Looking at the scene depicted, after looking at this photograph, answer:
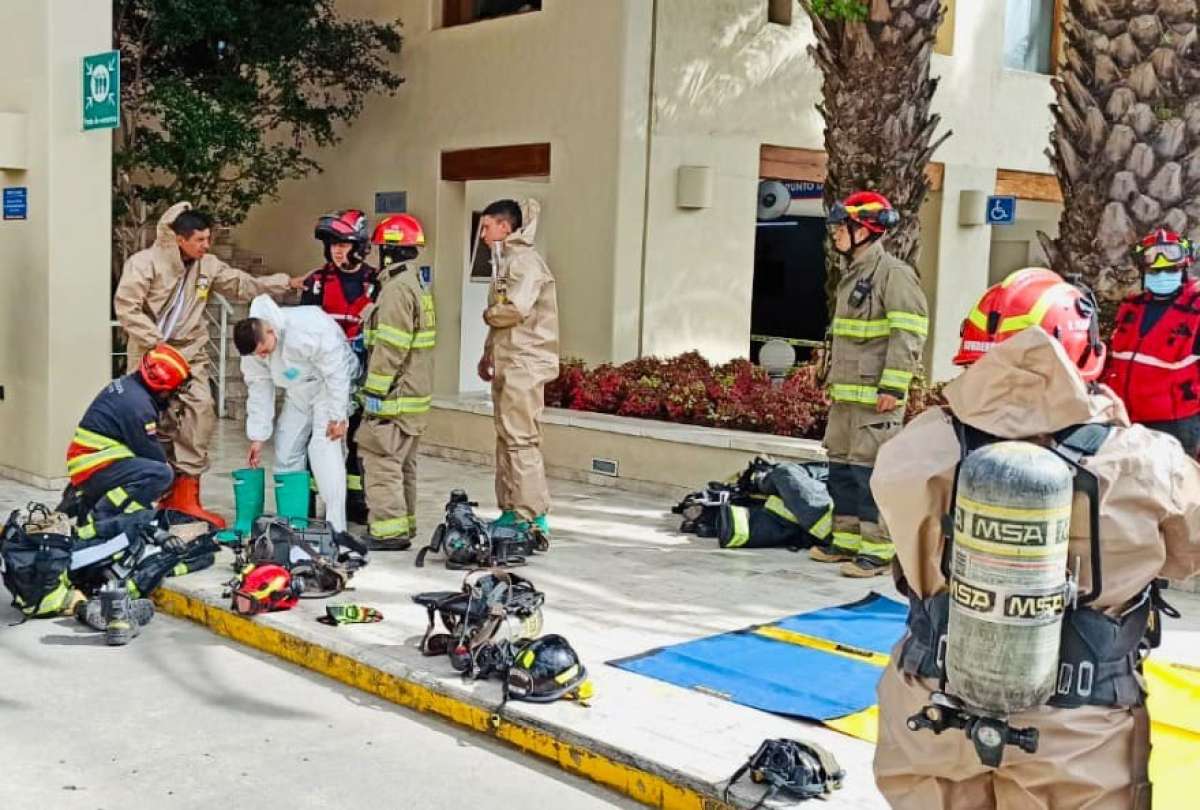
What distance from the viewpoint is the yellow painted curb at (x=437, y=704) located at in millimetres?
4848

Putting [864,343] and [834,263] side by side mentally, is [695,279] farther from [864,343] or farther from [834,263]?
[864,343]

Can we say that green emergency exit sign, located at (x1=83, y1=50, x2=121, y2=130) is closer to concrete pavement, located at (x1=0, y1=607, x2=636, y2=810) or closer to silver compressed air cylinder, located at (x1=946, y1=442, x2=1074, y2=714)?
concrete pavement, located at (x1=0, y1=607, x2=636, y2=810)

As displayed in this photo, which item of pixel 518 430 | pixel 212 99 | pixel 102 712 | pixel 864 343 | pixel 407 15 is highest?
pixel 407 15

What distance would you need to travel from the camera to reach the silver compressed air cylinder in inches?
108

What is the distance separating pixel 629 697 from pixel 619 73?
28.2 ft

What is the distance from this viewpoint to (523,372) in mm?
8508

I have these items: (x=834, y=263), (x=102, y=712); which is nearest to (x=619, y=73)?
(x=834, y=263)

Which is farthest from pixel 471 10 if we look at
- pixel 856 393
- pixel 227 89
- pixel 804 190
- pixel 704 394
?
pixel 856 393

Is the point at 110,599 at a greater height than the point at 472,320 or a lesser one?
lesser

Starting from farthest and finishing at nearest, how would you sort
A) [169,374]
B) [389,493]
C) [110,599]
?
[389,493], [169,374], [110,599]

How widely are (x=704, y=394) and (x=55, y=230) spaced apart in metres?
5.37

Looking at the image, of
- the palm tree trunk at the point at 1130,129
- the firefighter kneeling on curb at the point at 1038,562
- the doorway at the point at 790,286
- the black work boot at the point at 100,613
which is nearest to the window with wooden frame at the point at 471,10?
the doorway at the point at 790,286

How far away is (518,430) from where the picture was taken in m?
8.54

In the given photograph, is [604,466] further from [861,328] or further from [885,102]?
[885,102]
